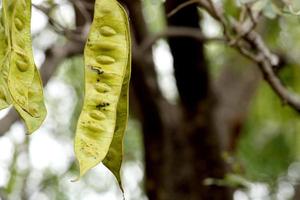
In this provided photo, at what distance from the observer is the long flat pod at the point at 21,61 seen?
3.57 feet

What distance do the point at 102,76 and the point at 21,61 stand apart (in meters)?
0.14

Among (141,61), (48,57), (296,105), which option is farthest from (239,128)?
(296,105)

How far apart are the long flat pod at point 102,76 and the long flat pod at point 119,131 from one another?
16 mm

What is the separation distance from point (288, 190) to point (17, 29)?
3374 millimetres

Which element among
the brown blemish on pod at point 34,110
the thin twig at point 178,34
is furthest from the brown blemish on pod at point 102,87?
the thin twig at point 178,34

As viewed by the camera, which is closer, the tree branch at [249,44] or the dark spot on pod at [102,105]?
the dark spot on pod at [102,105]

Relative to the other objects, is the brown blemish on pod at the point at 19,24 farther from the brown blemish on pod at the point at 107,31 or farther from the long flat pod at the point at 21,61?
the brown blemish on pod at the point at 107,31

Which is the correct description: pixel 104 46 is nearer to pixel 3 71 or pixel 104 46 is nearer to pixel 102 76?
pixel 102 76

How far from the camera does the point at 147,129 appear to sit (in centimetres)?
392

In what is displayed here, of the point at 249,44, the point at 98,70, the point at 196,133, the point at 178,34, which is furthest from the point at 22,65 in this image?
the point at 196,133

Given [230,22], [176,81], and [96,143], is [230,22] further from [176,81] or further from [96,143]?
[176,81]

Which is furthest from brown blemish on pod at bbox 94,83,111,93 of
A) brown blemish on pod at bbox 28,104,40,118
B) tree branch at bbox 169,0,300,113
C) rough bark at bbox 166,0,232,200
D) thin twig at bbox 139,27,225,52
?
rough bark at bbox 166,0,232,200

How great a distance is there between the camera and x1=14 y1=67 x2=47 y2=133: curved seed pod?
1.12 meters

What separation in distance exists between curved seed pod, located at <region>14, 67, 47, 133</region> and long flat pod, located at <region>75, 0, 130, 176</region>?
63 millimetres
